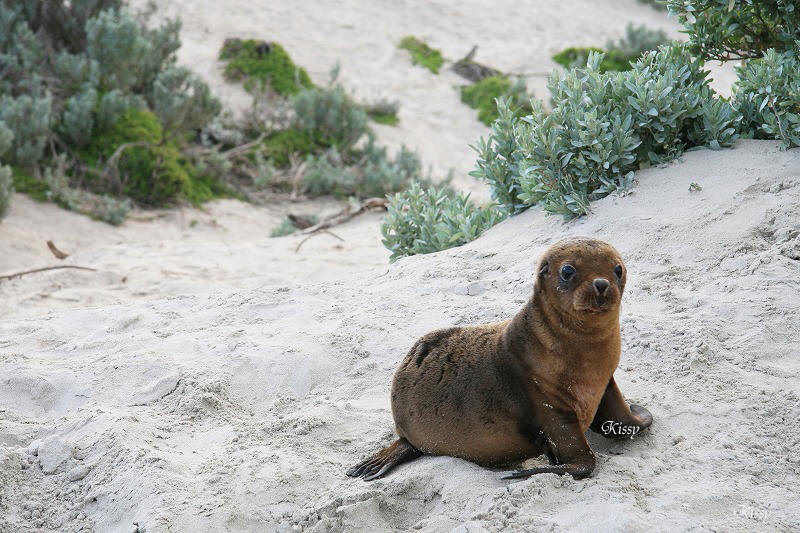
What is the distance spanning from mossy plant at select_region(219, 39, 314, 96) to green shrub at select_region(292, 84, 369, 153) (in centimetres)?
76

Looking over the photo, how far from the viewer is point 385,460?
3.35 metres

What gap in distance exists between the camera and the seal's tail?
3291mm

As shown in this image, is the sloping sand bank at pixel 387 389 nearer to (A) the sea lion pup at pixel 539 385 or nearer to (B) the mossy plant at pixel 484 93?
(A) the sea lion pup at pixel 539 385

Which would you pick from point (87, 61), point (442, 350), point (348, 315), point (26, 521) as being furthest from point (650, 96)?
point (87, 61)

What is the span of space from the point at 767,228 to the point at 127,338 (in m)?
3.46

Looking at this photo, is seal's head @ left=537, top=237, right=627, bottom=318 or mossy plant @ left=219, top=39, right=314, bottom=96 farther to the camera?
mossy plant @ left=219, top=39, right=314, bottom=96

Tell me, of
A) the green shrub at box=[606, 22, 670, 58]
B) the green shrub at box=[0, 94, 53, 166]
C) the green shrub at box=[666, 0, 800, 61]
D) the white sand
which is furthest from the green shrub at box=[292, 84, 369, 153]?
the green shrub at box=[666, 0, 800, 61]

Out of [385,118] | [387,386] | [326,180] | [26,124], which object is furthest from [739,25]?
[385,118]

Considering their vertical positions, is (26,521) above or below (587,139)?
below

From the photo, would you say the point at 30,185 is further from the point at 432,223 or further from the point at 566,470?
the point at 566,470

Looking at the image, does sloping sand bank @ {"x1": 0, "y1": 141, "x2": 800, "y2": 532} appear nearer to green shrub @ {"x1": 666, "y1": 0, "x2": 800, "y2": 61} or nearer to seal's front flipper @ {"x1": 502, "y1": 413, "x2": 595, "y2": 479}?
seal's front flipper @ {"x1": 502, "y1": 413, "x2": 595, "y2": 479}

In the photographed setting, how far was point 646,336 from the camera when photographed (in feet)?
12.5

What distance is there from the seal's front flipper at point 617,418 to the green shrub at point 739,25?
309cm

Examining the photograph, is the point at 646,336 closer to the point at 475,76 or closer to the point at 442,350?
the point at 442,350
